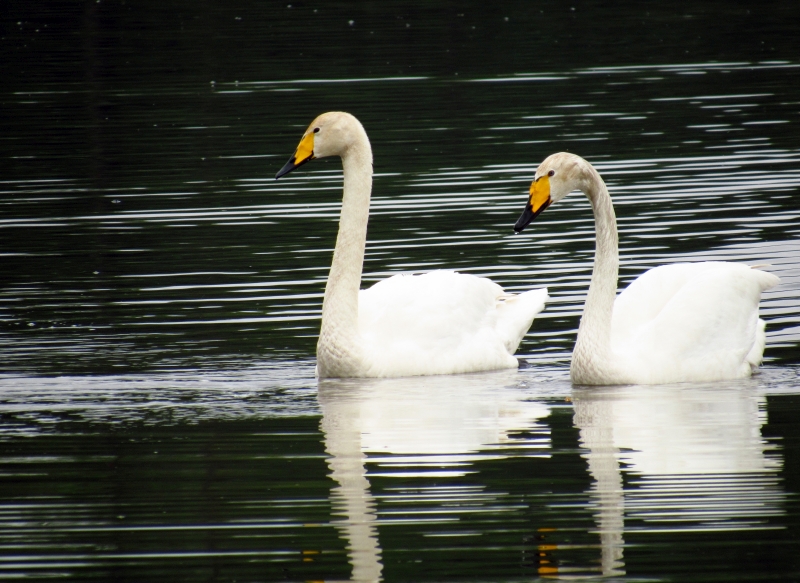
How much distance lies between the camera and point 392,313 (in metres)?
11.4

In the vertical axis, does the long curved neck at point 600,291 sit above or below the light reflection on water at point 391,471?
above

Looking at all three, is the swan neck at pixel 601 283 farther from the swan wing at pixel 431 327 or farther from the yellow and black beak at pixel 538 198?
the swan wing at pixel 431 327

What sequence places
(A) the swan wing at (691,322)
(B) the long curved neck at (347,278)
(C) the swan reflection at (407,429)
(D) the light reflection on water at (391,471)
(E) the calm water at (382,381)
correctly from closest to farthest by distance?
(D) the light reflection on water at (391,471) < (E) the calm water at (382,381) < (C) the swan reflection at (407,429) < (A) the swan wing at (691,322) < (B) the long curved neck at (347,278)

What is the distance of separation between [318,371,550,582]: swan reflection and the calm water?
31 mm

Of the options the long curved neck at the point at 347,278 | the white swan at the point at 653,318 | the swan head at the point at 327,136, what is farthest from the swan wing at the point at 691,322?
the swan head at the point at 327,136

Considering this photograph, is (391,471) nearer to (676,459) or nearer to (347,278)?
(676,459)

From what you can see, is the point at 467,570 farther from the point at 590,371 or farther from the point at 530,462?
the point at 590,371

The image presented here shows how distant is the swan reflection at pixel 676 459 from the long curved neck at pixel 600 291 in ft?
0.85

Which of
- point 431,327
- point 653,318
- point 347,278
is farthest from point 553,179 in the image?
point 347,278

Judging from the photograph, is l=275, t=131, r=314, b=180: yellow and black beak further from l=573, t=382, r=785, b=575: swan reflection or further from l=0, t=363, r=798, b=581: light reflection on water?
l=573, t=382, r=785, b=575: swan reflection

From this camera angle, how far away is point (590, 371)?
10.5m

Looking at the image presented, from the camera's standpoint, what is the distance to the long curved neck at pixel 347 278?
11.1 meters

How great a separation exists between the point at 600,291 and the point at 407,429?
206cm

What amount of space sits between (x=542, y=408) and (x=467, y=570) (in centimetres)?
343
